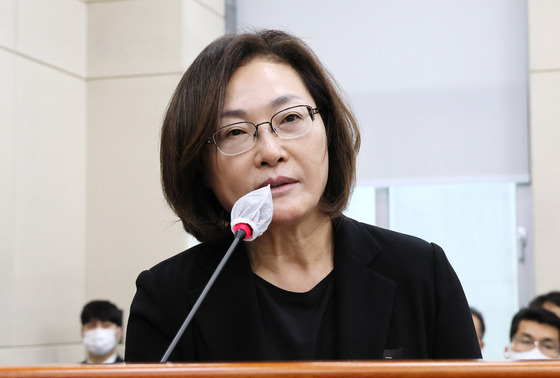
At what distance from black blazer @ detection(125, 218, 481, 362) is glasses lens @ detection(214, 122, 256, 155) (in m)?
0.24

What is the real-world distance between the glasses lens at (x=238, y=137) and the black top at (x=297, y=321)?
0.28 m

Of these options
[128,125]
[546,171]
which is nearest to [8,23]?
[128,125]

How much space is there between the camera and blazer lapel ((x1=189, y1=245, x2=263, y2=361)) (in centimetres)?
169

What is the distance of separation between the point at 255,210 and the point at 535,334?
11.0ft

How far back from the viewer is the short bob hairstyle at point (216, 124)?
1743mm

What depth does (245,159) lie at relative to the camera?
169 centimetres

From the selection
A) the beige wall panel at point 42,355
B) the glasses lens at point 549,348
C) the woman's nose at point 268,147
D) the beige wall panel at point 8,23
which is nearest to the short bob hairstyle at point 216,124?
the woman's nose at point 268,147

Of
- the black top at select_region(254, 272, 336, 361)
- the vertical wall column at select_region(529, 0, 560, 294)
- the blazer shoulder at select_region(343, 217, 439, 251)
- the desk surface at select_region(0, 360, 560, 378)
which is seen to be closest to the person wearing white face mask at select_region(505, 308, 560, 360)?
the vertical wall column at select_region(529, 0, 560, 294)

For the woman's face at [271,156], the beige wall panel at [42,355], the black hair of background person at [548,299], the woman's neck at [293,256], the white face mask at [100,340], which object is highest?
the woman's face at [271,156]

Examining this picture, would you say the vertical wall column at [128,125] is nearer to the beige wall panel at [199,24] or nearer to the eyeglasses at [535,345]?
the beige wall panel at [199,24]

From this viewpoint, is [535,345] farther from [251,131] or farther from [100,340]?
[251,131]

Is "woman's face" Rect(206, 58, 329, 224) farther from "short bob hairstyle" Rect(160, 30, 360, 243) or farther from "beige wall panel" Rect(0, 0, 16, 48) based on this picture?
"beige wall panel" Rect(0, 0, 16, 48)

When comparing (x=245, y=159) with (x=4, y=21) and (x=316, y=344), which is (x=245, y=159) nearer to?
(x=316, y=344)

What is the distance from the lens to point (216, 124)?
5.63 feet
